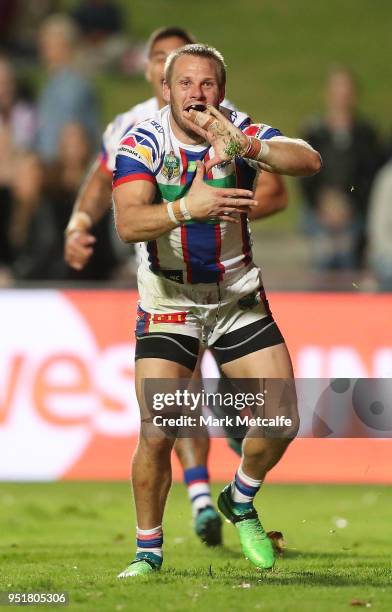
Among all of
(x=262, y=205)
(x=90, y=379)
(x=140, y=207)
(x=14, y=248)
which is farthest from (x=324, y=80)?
(x=140, y=207)

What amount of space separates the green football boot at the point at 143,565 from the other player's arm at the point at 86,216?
6.59 feet

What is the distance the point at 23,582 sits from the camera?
6762mm

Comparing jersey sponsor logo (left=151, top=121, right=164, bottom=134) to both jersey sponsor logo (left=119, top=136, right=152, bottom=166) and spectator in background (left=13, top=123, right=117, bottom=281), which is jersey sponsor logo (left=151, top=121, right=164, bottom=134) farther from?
spectator in background (left=13, top=123, right=117, bottom=281)

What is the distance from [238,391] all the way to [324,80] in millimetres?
19455

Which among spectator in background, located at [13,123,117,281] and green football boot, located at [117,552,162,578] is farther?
spectator in background, located at [13,123,117,281]

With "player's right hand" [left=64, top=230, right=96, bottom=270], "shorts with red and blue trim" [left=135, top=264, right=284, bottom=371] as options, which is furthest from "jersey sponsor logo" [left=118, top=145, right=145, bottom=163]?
"player's right hand" [left=64, top=230, right=96, bottom=270]

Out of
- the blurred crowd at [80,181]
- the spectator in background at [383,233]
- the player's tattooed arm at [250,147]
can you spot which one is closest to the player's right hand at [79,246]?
the player's tattooed arm at [250,147]

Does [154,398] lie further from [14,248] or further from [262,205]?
[14,248]

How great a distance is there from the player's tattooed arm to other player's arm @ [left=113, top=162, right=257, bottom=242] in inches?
6.2

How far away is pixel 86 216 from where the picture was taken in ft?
27.8

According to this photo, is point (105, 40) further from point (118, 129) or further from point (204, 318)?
point (204, 318)

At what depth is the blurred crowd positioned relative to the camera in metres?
13.1

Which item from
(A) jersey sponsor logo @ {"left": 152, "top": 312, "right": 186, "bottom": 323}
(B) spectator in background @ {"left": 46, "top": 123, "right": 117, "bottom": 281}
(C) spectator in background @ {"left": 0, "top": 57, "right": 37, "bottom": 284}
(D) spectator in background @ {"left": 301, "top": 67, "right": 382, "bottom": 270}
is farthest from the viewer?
(D) spectator in background @ {"left": 301, "top": 67, "right": 382, "bottom": 270}

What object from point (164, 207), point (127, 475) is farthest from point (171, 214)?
point (127, 475)
